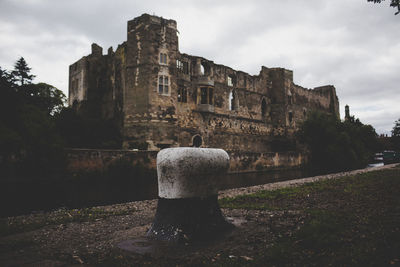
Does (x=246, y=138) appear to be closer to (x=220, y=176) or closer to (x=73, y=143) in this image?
(x=73, y=143)

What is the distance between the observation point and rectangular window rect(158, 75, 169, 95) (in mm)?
27875

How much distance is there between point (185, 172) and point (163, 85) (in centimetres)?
2416

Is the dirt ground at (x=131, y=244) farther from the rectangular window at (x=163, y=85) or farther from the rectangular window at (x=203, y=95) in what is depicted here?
the rectangular window at (x=203, y=95)

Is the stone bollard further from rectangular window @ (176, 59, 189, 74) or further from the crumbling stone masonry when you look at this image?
rectangular window @ (176, 59, 189, 74)

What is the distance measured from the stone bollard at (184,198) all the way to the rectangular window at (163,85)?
23.5 meters

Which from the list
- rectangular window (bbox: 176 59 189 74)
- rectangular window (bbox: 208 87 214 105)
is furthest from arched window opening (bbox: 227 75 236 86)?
rectangular window (bbox: 176 59 189 74)

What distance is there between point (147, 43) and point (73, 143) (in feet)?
37.4

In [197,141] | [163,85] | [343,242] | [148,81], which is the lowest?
[343,242]

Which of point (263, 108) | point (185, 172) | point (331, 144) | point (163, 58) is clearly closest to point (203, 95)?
point (163, 58)

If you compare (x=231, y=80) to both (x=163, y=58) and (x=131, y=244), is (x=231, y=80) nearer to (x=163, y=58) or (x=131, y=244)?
(x=163, y=58)

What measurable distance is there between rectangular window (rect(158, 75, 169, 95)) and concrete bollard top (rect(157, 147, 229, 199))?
2354 cm

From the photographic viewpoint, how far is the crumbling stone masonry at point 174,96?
1084 inches

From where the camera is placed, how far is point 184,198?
479cm

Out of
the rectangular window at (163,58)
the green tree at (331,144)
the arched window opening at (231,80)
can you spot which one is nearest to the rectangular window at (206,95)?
the arched window opening at (231,80)
